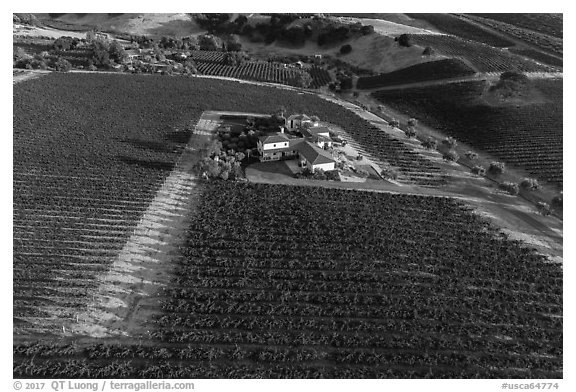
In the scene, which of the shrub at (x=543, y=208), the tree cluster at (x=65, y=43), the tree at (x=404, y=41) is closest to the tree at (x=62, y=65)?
the tree cluster at (x=65, y=43)

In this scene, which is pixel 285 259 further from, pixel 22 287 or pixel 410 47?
pixel 410 47

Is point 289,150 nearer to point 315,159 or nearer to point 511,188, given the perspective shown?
point 315,159

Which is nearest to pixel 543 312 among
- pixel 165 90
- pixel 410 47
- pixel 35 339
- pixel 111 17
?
pixel 35 339

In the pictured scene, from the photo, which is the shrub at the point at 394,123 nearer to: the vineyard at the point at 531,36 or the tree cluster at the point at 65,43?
the vineyard at the point at 531,36

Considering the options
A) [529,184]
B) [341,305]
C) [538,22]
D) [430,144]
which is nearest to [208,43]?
[430,144]

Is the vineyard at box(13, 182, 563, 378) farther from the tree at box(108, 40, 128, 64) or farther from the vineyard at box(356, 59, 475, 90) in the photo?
the tree at box(108, 40, 128, 64)

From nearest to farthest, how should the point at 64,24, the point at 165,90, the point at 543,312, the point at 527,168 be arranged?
1. the point at 543,312
2. the point at 527,168
3. the point at 165,90
4. the point at 64,24
